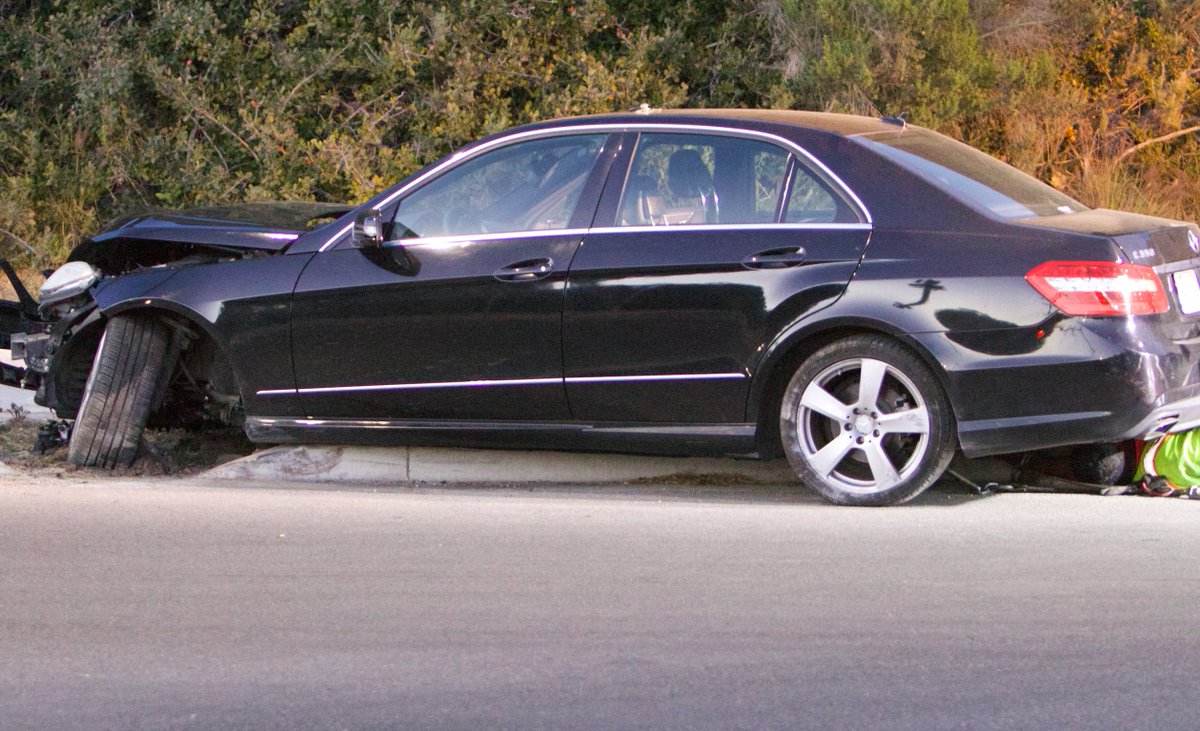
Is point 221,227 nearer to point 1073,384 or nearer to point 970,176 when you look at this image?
point 970,176

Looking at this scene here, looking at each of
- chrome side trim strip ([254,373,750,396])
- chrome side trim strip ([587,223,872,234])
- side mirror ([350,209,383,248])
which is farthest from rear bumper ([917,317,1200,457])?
side mirror ([350,209,383,248])

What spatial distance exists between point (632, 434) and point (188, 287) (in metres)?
2.25

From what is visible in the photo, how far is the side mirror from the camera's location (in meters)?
7.12

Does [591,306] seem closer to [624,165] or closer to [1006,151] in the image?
[624,165]

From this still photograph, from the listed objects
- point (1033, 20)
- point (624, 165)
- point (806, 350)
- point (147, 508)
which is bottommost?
point (147, 508)

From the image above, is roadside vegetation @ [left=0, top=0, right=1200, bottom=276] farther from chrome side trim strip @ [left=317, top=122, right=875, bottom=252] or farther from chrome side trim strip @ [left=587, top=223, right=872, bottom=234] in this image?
chrome side trim strip @ [left=587, top=223, right=872, bottom=234]

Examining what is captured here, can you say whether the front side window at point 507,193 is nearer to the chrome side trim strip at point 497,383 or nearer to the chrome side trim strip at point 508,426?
the chrome side trim strip at point 497,383

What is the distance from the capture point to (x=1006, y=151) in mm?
13086

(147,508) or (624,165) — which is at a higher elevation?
(624,165)

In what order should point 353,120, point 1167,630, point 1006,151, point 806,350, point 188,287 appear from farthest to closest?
point 353,120, point 1006,151, point 188,287, point 806,350, point 1167,630

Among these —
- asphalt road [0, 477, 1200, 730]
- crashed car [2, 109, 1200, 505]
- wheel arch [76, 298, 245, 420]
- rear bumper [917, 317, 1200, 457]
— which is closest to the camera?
asphalt road [0, 477, 1200, 730]

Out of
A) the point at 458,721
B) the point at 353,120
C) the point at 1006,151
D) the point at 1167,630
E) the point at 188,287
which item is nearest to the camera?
the point at 458,721

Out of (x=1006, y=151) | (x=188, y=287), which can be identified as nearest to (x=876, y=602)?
(x=188, y=287)

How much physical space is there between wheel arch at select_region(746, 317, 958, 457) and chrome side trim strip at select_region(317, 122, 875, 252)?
44 centimetres
